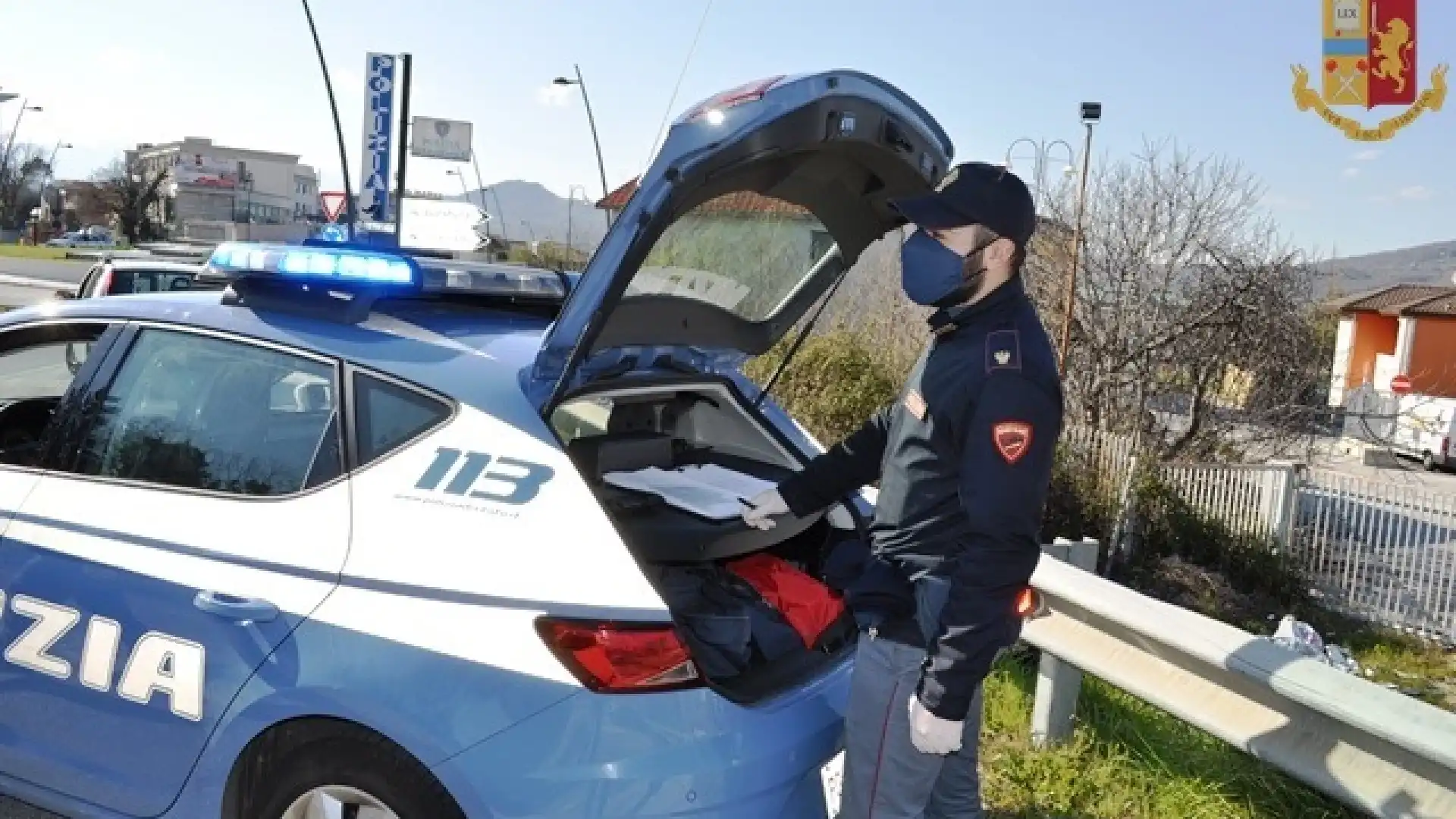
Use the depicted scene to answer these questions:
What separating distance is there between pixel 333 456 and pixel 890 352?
946 cm

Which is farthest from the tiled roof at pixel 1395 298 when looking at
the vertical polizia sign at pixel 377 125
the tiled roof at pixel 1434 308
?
the vertical polizia sign at pixel 377 125

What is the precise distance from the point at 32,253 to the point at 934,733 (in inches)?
2421

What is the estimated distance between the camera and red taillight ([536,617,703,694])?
2.10 metres

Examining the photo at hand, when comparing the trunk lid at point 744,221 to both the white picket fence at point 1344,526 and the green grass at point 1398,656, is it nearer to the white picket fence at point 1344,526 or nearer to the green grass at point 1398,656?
the green grass at point 1398,656

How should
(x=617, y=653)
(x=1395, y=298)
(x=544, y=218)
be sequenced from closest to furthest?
(x=617, y=653)
(x=544, y=218)
(x=1395, y=298)

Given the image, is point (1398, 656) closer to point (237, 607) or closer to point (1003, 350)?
point (1003, 350)

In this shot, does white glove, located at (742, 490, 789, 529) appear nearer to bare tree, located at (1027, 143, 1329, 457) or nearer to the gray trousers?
the gray trousers

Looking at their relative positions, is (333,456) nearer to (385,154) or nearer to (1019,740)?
(1019,740)

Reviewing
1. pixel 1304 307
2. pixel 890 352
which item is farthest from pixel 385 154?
Answer: pixel 1304 307

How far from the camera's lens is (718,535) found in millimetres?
2859

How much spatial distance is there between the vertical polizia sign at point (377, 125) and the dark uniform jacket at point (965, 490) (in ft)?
57.2

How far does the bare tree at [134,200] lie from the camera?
2788 inches

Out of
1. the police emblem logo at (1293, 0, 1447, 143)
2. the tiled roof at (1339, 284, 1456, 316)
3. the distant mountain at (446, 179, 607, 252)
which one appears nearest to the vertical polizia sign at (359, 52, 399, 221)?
the distant mountain at (446, 179, 607, 252)

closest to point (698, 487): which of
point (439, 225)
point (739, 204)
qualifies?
point (739, 204)
